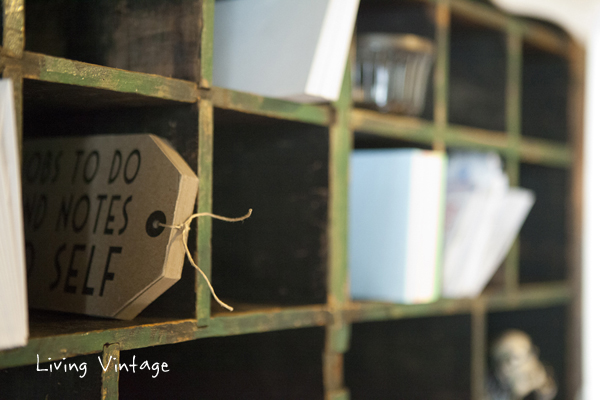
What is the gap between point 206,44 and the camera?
889mm

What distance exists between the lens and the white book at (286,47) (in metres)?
0.96

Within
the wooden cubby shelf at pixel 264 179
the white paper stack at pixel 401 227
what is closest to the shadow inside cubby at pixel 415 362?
the wooden cubby shelf at pixel 264 179

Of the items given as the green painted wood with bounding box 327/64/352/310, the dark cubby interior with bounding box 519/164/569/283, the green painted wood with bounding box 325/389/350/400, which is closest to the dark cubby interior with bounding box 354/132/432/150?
the green painted wood with bounding box 327/64/352/310

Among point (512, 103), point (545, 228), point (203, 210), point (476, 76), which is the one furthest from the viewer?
point (545, 228)

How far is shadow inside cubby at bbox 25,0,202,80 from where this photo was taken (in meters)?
0.90

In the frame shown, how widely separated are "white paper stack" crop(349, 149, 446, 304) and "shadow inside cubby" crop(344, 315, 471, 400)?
175mm

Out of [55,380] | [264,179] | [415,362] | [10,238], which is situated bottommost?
[415,362]

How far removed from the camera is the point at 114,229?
0.88 meters

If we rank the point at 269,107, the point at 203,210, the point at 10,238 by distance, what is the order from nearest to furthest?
the point at 10,238, the point at 203,210, the point at 269,107

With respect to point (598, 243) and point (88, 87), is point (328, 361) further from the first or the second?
point (598, 243)

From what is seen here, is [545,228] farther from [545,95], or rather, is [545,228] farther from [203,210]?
[203,210]

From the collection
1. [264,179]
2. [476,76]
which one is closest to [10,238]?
[264,179]

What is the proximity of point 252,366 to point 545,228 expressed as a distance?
3.98 feet

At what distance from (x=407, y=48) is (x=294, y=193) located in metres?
0.46
